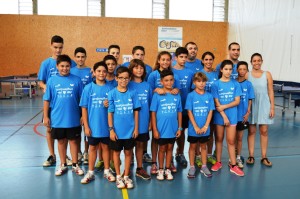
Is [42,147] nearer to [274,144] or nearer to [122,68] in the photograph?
[122,68]

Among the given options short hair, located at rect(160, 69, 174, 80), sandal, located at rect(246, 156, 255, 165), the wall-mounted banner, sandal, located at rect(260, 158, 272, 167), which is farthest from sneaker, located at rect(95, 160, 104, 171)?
the wall-mounted banner

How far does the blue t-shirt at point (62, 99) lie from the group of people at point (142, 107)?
1cm

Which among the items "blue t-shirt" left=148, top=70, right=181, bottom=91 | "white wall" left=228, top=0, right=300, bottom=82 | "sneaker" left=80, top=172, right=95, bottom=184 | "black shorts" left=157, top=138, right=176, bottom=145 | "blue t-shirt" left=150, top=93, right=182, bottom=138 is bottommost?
"sneaker" left=80, top=172, right=95, bottom=184

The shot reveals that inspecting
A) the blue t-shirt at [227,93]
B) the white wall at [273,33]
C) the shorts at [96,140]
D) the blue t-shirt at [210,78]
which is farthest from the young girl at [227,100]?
the white wall at [273,33]

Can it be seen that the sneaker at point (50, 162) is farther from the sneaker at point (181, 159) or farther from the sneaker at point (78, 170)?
the sneaker at point (181, 159)

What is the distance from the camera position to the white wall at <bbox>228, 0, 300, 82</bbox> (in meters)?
9.34

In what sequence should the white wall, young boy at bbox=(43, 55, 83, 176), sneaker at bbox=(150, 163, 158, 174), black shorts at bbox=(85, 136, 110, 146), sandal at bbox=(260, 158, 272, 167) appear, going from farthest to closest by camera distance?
the white wall, sandal at bbox=(260, 158, 272, 167), sneaker at bbox=(150, 163, 158, 174), young boy at bbox=(43, 55, 83, 176), black shorts at bbox=(85, 136, 110, 146)

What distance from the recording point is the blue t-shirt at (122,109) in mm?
3129

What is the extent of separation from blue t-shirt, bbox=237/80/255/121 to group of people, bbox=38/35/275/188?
0.01 metres

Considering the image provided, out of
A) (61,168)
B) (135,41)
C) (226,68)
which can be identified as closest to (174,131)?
(226,68)

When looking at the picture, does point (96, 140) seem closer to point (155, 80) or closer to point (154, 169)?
point (154, 169)

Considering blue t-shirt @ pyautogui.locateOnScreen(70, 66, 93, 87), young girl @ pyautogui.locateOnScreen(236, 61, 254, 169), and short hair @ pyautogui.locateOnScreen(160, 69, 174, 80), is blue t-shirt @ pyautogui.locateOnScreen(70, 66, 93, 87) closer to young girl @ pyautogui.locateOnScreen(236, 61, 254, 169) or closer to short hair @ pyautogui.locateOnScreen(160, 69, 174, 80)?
short hair @ pyautogui.locateOnScreen(160, 69, 174, 80)

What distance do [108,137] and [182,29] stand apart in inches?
507

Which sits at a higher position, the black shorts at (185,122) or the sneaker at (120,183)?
the black shorts at (185,122)
